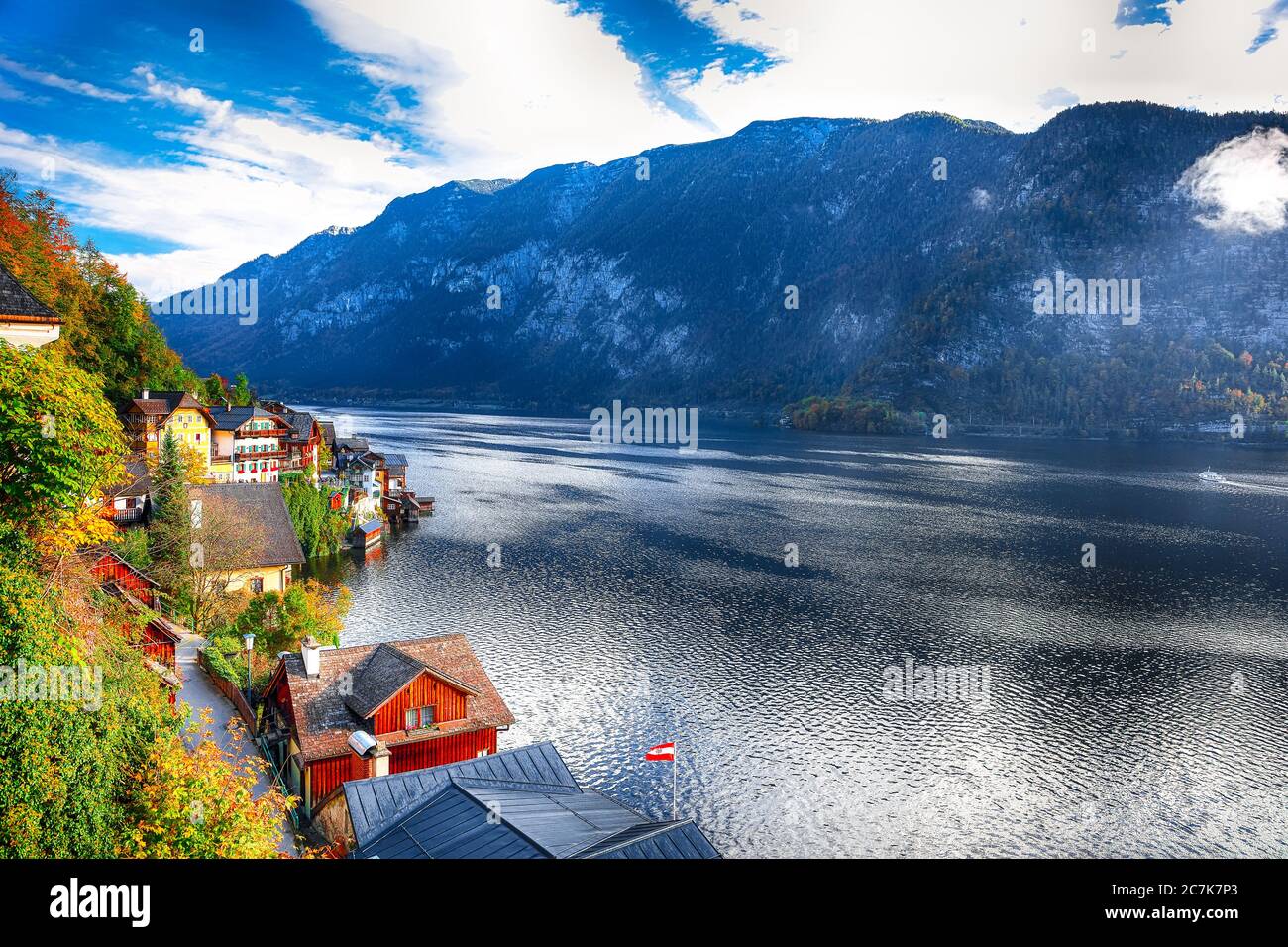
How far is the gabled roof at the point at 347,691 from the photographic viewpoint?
2609 centimetres

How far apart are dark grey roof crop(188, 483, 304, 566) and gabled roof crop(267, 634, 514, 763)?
72.6ft

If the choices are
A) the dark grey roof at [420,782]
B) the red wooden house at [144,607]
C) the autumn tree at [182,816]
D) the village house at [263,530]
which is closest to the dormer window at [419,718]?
the dark grey roof at [420,782]

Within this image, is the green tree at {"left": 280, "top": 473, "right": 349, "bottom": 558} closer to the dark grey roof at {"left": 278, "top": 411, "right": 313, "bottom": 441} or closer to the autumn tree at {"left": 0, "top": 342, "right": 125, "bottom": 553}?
the dark grey roof at {"left": 278, "top": 411, "right": 313, "bottom": 441}

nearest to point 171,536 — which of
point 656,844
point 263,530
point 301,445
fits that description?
point 263,530

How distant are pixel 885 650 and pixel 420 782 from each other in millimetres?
31576

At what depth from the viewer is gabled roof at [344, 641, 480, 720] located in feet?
87.0

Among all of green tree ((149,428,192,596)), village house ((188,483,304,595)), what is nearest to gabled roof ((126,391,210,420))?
village house ((188,483,304,595))

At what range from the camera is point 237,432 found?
72625mm

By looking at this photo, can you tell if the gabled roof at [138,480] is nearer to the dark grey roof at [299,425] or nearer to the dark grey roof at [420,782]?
the dark grey roof at [299,425]

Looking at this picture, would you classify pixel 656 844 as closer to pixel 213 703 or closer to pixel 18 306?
pixel 18 306

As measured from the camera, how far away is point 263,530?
49.8 metres
